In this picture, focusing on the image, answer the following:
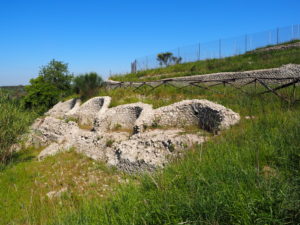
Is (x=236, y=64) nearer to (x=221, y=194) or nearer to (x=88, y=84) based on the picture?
(x=88, y=84)

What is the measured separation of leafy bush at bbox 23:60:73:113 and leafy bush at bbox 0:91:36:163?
1698 centimetres

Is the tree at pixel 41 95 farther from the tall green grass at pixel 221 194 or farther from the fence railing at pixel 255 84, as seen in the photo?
the tall green grass at pixel 221 194

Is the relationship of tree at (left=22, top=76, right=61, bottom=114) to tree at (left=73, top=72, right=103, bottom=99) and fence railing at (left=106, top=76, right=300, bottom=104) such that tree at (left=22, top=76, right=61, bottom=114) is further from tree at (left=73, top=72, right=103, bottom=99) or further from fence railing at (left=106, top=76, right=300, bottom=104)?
fence railing at (left=106, top=76, right=300, bottom=104)

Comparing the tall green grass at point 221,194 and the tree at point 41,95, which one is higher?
the tree at point 41,95

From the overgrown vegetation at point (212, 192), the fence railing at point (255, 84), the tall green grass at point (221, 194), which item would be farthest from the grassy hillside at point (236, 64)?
the tall green grass at point (221, 194)

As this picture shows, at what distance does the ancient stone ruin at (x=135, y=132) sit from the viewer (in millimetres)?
6777

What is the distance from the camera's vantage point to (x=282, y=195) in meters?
1.87

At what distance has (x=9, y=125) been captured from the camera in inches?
338

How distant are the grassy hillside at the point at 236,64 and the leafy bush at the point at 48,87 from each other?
762cm

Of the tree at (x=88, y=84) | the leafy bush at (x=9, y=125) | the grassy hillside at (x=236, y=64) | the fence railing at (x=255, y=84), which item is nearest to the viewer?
the fence railing at (x=255, y=84)

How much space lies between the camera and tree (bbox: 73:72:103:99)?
19547mm

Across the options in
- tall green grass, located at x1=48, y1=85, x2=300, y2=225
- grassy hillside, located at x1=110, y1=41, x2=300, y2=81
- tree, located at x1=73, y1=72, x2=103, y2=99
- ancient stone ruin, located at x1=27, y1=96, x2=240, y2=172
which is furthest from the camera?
tree, located at x1=73, y1=72, x2=103, y2=99

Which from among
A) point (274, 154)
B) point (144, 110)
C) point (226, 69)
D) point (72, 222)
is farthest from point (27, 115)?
point (226, 69)

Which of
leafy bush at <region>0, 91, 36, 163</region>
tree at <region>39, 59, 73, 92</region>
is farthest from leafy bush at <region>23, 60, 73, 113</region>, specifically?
leafy bush at <region>0, 91, 36, 163</region>
